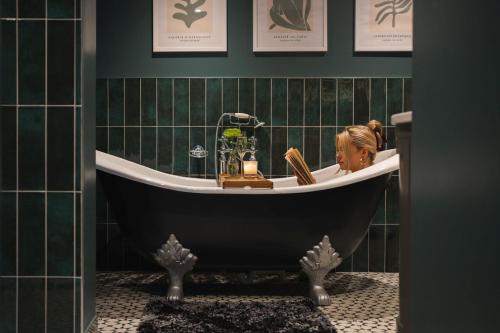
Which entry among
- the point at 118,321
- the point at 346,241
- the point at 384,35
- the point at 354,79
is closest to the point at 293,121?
the point at 354,79

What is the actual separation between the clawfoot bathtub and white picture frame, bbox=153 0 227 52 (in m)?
1.32

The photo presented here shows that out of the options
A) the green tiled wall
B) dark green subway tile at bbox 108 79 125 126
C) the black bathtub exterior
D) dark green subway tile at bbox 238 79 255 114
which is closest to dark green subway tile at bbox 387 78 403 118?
the green tiled wall

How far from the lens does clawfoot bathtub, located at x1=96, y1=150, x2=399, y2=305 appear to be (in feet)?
11.7

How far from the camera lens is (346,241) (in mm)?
3703

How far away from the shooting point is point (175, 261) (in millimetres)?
3621

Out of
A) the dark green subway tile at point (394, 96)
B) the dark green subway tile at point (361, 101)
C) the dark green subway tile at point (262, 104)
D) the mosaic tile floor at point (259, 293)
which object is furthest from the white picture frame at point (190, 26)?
the mosaic tile floor at point (259, 293)

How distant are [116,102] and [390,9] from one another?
2036 millimetres

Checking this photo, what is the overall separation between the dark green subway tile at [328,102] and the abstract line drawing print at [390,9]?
554 mm
